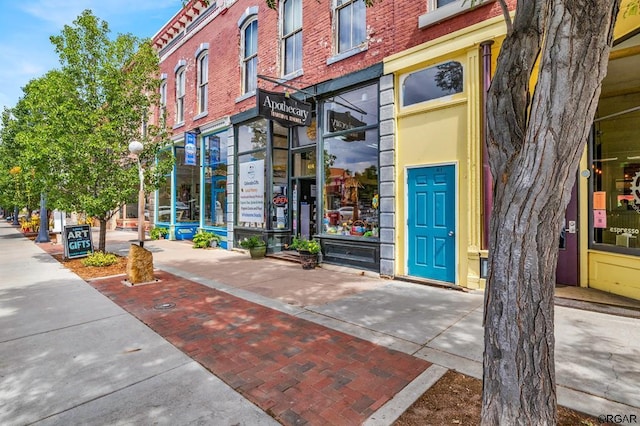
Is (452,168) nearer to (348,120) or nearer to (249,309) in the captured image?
(348,120)

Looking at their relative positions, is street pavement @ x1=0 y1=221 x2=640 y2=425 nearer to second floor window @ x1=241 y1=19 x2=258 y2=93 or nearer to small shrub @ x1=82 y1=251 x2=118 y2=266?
small shrub @ x1=82 y1=251 x2=118 y2=266

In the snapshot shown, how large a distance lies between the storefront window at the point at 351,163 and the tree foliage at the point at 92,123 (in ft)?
16.3

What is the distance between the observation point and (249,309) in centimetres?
518

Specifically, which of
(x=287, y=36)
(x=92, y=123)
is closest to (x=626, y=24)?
(x=287, y=36)

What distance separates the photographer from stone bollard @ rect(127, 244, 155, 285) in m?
6.88

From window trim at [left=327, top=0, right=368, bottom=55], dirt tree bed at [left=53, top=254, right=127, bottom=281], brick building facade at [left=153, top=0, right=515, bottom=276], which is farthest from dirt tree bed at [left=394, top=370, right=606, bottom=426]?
dirt tree bed at [left=53, top=254, right=127, bottom=281]

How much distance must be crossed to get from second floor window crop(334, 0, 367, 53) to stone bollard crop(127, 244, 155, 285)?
6632 mm

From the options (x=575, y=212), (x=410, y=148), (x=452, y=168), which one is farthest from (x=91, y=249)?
(x=575, y=212)

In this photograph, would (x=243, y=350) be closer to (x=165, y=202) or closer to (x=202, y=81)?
(x=202, y=81)

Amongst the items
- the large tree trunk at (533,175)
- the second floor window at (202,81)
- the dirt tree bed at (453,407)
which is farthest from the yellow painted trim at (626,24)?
the second floor window at (202,81)

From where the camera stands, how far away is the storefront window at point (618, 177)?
5492mm

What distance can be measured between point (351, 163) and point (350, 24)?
3.39 m

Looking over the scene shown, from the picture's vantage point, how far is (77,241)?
9.73 m

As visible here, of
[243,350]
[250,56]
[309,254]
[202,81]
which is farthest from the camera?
[202,81]
